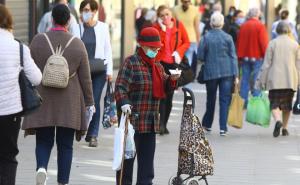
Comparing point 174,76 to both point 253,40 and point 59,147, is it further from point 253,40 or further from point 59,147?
point 253,40

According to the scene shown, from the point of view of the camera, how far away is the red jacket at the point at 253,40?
59.5 ft

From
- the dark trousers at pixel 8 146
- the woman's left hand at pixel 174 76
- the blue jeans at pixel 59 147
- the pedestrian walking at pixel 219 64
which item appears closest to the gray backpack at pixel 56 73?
the blue jeans at pixel 59 147

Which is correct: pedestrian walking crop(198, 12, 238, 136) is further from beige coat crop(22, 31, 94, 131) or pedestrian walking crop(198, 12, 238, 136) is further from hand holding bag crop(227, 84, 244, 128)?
beige coat crop(22, 31, 94, 131)

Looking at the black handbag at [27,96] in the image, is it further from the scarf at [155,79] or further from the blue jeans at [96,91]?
the blue jeans at [96,91]

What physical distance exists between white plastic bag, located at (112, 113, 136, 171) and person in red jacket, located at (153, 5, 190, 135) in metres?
4.82

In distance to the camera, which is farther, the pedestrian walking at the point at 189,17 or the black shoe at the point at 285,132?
the pedestrian walking at the point at 189,17

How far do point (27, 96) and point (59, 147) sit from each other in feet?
3.07

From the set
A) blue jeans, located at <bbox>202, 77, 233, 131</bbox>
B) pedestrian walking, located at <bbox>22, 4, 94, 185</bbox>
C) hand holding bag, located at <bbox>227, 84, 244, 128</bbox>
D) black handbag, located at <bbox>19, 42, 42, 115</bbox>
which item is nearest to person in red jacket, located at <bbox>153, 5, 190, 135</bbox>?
blue jeans, located at <bbox>202, 77, 233, 131</bbox>

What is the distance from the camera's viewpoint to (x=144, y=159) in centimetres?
986

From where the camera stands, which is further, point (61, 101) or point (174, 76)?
point (61, 101)

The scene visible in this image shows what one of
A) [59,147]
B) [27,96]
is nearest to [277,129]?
[59,147]

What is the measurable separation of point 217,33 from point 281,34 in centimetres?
90

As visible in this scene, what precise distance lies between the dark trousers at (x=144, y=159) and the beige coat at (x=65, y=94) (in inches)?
21.6

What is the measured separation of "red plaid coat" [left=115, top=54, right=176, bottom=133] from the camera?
9.60m
